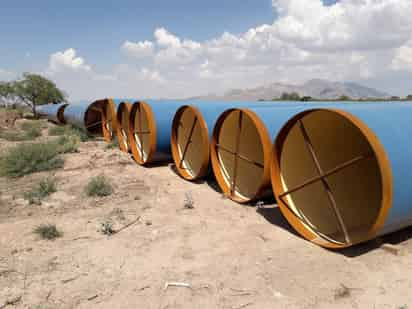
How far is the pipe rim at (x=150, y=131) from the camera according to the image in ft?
26.8

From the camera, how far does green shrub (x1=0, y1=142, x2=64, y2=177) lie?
8.18 metres

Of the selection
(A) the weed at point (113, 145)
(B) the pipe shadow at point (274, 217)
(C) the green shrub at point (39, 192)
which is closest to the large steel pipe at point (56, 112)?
(A) the weed at point (113, 145)

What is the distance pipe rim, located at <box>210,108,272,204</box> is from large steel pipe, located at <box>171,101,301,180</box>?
9.2 inches

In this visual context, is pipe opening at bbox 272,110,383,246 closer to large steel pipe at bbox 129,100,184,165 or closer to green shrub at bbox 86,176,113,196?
green shrub at bbox 86,176,113,196

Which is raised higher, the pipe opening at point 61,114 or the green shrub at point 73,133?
the pipe opening at point 61,114

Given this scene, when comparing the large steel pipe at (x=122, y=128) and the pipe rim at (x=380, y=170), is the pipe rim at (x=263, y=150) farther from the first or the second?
the large steel pipe at (x=122, y=128)

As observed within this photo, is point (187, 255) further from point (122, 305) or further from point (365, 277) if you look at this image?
point (365, 277)

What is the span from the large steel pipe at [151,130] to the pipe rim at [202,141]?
455 mm

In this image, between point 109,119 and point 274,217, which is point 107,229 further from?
point 109,119

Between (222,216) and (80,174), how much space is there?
184 inches

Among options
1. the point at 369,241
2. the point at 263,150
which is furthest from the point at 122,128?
the point at 369,241

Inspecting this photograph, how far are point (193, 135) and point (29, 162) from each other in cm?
498

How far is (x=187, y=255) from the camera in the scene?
12.7ft

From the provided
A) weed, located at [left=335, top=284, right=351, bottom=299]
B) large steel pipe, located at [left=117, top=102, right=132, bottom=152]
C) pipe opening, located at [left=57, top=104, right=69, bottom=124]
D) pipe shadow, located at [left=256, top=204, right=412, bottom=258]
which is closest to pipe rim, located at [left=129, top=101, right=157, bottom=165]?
large steel pipe, located at [left=117, top=102, right=132, bottom=152]
